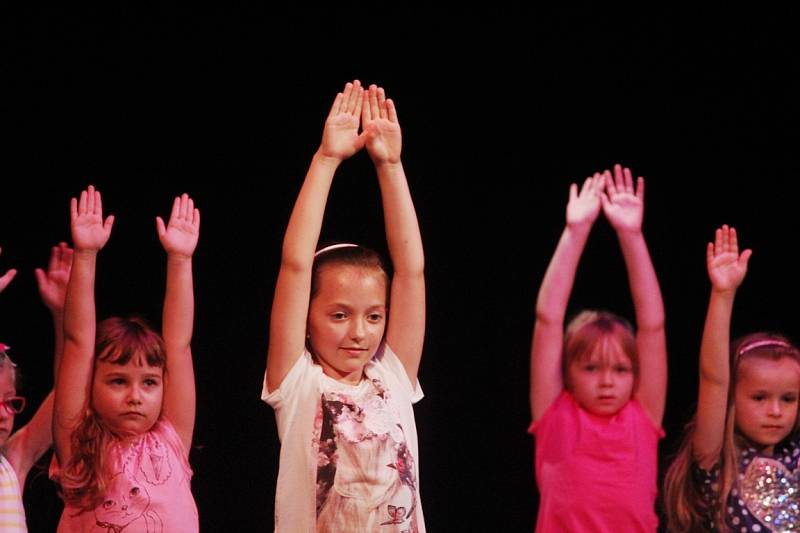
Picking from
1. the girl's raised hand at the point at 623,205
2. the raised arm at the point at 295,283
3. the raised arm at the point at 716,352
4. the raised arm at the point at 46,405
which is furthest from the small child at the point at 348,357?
the raised arm at the point at 716,352

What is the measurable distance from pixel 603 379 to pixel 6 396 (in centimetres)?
181

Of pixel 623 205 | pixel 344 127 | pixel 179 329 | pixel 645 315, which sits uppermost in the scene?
pixel 344 127

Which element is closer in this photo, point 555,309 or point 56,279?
point 555,309

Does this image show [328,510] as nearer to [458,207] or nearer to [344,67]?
[458,207]

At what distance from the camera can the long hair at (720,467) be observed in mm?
3738

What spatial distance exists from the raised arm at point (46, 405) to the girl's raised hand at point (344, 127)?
0.95 meters

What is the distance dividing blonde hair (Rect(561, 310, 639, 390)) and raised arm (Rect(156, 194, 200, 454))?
3.79 ft

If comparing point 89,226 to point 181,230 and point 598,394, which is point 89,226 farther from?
point 598,394

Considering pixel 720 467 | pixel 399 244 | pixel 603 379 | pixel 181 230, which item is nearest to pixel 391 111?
pixel 399 244

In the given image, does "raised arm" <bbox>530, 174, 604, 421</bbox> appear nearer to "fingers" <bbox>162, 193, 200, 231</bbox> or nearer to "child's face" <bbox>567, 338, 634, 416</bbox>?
"child's face" <bbox>567, 338, 634, 416</bbox>

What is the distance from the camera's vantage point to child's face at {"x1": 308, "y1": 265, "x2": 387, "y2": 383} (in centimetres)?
349

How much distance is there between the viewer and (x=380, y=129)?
360cm

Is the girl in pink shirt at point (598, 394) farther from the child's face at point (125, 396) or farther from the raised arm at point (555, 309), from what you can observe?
the child's face at point (125, 396)

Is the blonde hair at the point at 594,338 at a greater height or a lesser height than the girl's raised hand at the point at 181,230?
lesser
